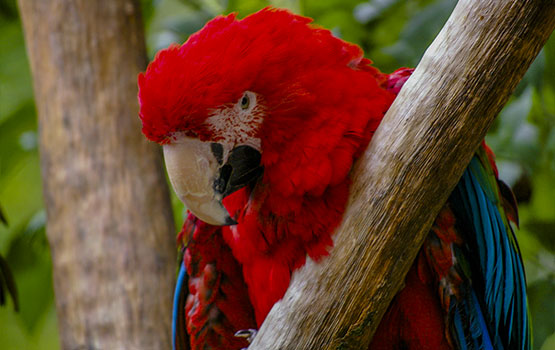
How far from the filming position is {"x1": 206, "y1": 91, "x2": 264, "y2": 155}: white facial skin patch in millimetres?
800

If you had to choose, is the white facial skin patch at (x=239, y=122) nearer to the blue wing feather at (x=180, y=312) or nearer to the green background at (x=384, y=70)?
the blue wing feather at (x=180, y=312)

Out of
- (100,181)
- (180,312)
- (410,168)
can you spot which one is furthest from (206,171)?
(100,181)

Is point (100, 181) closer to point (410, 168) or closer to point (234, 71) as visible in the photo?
point (234, 71)

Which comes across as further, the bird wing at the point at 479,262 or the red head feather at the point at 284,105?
the bird wing at the point at 479,262

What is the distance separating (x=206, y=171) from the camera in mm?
813

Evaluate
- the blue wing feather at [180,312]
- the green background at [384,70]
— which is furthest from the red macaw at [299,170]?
the green background at [384,70]

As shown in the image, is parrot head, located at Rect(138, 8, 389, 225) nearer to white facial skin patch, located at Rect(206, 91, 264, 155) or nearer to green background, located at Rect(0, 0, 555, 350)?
white facial skin patch, located at Rect(206, 91, 264, 155)

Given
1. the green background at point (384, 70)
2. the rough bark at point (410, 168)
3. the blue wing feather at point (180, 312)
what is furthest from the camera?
the green background at point (384, 70)

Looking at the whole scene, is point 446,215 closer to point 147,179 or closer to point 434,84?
point 434,84

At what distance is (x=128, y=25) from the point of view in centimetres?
150

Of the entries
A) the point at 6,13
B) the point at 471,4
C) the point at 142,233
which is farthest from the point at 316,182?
the point at 6,13

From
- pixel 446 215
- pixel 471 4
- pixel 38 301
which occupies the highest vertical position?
pixel 471 4

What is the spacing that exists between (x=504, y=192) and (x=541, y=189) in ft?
1.62

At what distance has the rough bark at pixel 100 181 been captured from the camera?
1365 millimetres
